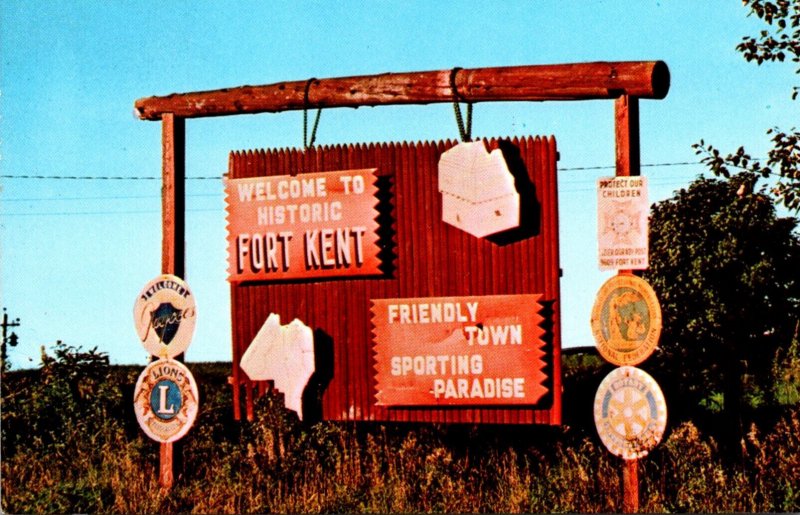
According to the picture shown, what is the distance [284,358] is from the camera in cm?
980

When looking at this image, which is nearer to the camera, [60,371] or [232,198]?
[232,198]

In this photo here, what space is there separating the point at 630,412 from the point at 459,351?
5.31 ft

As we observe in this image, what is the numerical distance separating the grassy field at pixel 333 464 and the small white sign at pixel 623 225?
80.0 inches

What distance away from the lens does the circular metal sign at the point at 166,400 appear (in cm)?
1025

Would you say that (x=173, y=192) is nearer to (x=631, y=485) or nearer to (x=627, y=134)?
(x=627, y=134)

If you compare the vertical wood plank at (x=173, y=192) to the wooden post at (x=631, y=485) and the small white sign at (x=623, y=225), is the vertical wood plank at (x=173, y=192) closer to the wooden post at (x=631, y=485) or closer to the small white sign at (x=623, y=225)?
the small white sign at (x=623, y=225)

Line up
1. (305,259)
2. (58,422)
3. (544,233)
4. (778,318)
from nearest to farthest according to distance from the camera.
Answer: (544,233) < (305,259) < (58,422) < (778,318)

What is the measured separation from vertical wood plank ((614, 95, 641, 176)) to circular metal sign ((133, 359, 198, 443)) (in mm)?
4798

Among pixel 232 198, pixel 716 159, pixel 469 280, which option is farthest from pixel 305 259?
pixel 716 159

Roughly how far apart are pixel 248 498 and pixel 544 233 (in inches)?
155

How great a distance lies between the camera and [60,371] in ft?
41.9

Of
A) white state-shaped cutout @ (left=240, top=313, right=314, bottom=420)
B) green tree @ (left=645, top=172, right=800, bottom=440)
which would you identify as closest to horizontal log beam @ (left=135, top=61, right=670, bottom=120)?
white state-shaped cutout @ (left=240, top=313, right=314, bottom=420)

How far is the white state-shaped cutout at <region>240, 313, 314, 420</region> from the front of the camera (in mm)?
9688

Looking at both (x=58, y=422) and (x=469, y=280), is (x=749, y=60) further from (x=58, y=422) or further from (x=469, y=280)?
(x=58, y=422)
